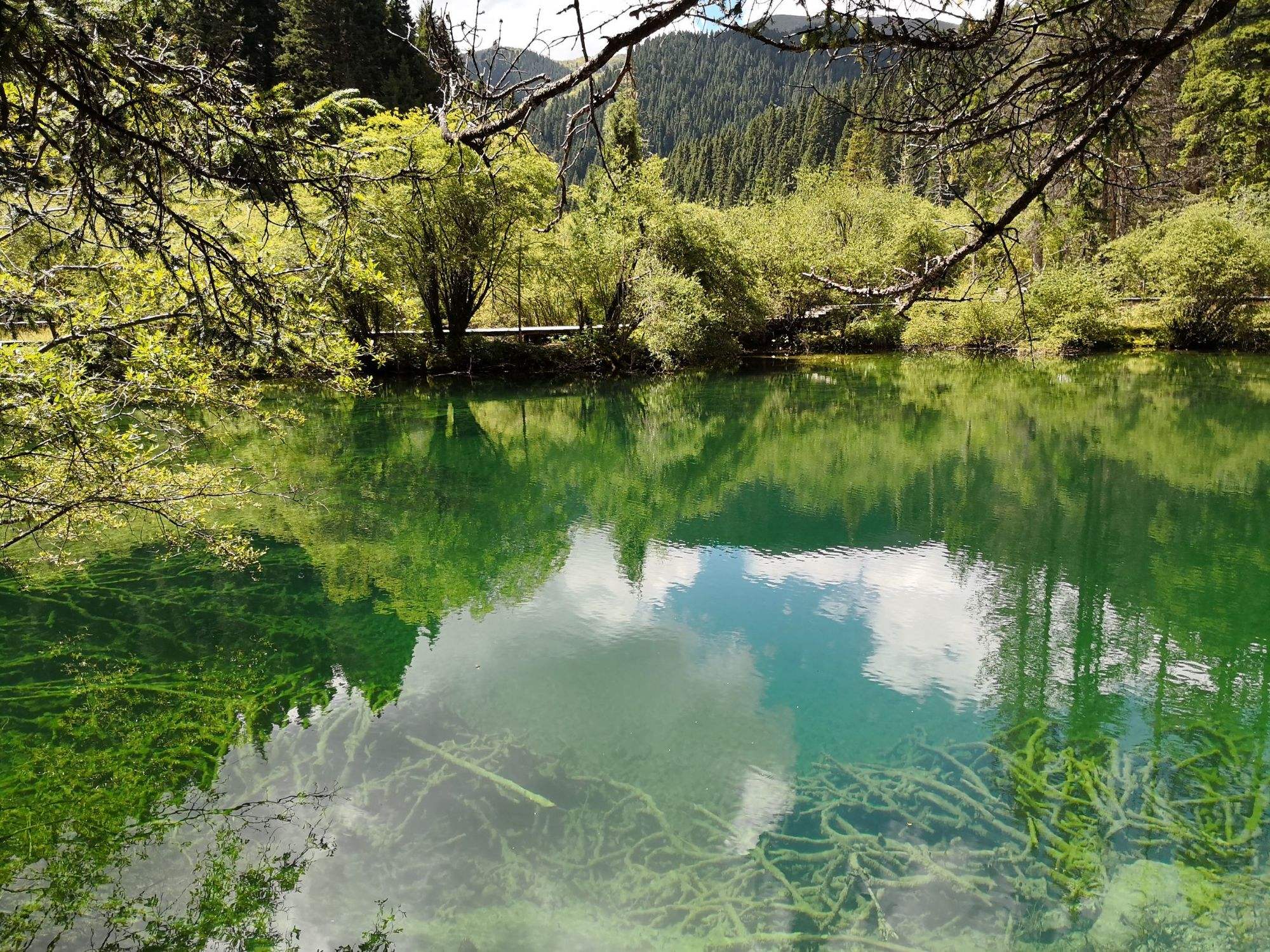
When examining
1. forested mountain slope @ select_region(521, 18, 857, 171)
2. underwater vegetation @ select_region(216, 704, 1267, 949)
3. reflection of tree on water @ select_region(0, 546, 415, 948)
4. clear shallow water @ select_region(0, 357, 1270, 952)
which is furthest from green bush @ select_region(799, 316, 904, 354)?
forested mountain slope @ select_region(521, 18, 857, 171)

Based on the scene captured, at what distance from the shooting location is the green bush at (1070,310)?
99.6ft

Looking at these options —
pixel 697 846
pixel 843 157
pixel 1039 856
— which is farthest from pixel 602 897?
pixel 843 157

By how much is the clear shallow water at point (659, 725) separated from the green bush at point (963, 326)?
19.7m

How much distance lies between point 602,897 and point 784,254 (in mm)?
32417

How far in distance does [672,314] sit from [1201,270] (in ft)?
62.0

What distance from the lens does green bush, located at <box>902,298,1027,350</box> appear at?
3203 centimetres

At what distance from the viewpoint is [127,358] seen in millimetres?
6184

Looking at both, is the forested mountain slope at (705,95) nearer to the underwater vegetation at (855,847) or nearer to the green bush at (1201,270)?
the green bush at (1201,270)

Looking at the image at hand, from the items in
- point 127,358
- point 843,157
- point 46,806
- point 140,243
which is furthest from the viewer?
point 843,157

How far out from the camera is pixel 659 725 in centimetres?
679

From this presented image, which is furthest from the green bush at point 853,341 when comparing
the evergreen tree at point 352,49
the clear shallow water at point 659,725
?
the clear shallow water at point 659,725

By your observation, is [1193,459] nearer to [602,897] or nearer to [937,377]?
[937,377]

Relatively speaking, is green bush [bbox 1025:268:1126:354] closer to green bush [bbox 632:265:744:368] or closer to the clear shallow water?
green bush [bbox 632:265:744:368]

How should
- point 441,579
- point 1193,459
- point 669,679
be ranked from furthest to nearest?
point 1193,459, point 441,579, point 669,679
